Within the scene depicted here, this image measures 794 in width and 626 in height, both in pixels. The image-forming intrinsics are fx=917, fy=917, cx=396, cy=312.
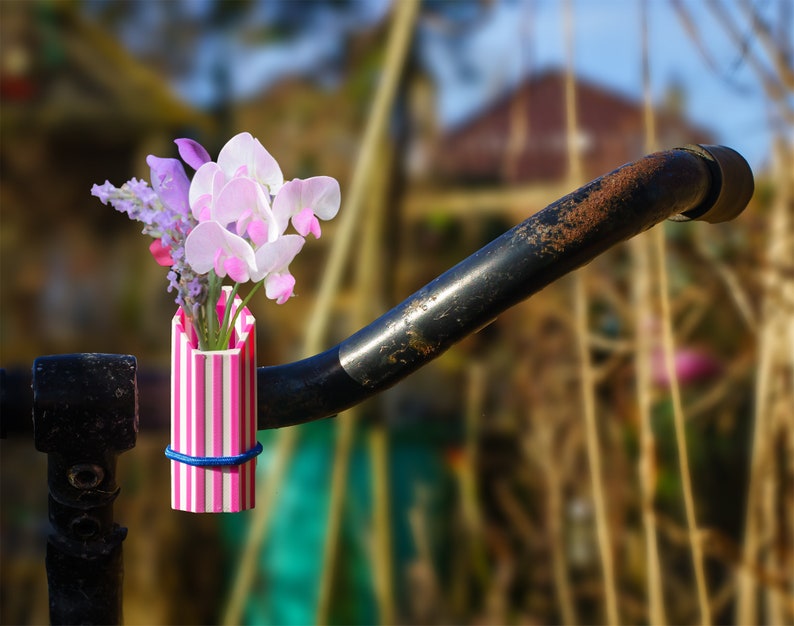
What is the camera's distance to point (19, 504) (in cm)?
198

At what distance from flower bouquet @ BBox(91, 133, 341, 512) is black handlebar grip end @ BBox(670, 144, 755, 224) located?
7.1 inches

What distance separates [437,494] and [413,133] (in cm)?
78

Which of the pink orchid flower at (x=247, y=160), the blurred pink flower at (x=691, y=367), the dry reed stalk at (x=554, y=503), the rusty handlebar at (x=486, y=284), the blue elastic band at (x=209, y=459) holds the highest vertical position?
the blurred pink flower at (x=691, y=367)

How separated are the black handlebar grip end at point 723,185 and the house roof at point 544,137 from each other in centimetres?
138

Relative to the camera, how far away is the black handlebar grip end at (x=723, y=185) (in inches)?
17.4

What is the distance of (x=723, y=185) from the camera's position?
0.44 meters

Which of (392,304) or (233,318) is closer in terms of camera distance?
(233,318)

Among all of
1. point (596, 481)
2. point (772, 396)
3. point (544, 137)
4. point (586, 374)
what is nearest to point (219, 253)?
point (586, 374)

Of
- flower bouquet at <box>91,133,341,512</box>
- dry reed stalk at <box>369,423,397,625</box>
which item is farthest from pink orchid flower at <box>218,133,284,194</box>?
dry reed stalk at <box>369,423,397,625</box>

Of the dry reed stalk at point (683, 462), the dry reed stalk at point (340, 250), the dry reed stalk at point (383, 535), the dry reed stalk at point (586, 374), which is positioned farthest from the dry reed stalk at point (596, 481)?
the dry reed stalk at point (383, 535)

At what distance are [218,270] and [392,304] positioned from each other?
1.21m

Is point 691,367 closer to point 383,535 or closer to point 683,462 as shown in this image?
point 383,535

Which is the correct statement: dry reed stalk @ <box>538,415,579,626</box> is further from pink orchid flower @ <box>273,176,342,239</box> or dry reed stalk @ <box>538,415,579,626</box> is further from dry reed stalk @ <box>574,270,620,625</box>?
pink orchid flower @ <box>273,176,342,239</box>

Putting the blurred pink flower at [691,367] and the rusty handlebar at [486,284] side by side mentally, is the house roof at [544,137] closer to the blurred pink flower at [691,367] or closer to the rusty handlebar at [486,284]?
the blurred pink flower at [691,367]
